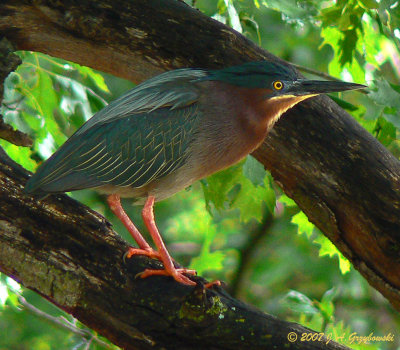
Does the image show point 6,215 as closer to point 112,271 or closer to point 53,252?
point 53,252

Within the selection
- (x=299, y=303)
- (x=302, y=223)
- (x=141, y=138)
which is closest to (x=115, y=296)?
(x=141, y=138)

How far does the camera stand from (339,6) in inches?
156

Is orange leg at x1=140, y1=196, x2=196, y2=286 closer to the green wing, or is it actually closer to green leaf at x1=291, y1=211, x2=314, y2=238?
the green wing

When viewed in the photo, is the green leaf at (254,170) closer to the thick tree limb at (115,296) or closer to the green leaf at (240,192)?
the green leaf at (240,192)

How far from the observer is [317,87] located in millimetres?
3463

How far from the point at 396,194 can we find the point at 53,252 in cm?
176

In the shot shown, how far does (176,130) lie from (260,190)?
38.3 inches

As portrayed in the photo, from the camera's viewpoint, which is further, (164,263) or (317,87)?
(317,87)

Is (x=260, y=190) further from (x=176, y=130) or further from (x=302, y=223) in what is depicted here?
(x=176, y=130)

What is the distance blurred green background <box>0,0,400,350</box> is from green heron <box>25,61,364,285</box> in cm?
40

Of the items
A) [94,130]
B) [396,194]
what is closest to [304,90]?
[396,194]

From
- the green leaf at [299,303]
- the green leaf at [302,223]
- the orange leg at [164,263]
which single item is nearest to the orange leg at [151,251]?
the orange leg at [164,263]

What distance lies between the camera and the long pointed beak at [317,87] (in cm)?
346

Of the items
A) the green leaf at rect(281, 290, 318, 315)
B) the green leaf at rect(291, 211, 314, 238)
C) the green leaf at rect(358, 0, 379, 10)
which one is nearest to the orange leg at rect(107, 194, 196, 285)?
the green leaf at rect(281, 290, 318, 315)
